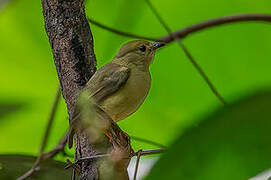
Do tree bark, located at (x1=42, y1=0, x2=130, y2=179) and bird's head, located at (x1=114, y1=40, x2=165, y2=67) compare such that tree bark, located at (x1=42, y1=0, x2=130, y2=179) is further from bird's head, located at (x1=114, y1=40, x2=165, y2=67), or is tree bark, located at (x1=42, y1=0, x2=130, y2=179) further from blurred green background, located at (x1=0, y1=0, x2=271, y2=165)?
bird's head, located at (x1=114, y1=40, x2=165, y2=67)

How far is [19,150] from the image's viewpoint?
2.74 meters

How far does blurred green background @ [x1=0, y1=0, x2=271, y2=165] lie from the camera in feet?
8.27

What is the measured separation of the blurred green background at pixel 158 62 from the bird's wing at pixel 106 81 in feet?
0.77

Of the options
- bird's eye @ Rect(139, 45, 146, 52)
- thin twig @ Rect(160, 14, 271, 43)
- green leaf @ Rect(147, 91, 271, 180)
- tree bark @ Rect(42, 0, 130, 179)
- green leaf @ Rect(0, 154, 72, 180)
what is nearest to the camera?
green leaf @ Rect(147, 91, 271, 180)

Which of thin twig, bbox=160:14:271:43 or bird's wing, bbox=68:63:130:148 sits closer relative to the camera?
thin twig, bbox=160:14:271:43

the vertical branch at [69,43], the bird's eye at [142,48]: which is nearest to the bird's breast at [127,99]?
the vertical branch at [69,43]

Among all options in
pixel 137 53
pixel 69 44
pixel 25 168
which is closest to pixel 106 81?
pixel 69 44

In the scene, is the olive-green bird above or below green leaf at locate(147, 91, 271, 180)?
above

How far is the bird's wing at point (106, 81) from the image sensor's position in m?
1.94

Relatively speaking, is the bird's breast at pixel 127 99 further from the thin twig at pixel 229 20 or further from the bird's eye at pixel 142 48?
the thin twig at pixel 229 20

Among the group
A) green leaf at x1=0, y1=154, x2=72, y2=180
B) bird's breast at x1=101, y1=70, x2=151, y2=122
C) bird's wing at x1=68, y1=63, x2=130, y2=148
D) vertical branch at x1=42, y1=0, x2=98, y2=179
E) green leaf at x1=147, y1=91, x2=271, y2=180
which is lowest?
green leaf at x1=0, y1=154, x2=72, y2=180

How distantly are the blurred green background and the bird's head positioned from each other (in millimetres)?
98

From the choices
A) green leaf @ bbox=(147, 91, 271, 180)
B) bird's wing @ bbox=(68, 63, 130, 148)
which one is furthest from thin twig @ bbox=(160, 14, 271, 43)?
bird's wing @ bbox=(68, 63, 130, 148)

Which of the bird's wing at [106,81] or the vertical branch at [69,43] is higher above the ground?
the vertical branch at [69,43]
